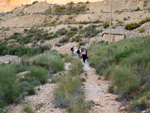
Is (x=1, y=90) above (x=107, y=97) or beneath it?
above

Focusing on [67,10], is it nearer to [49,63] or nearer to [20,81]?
[49,63]

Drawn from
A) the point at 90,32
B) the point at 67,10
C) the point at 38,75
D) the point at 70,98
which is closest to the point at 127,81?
the point at 70,98

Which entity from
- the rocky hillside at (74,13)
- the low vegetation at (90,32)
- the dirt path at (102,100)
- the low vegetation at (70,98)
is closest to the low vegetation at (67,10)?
the rocky hillside at (74,13)

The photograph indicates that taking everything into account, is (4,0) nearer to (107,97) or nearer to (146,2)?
(146,2)

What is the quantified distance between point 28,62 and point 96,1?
6253 centimetres

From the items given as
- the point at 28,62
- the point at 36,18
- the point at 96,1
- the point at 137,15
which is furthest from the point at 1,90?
the point at 96,1

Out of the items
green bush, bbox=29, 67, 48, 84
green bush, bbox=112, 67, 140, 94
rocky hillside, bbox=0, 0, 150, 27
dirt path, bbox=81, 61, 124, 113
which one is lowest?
dirt path, bbox=81, 61, 124, 113

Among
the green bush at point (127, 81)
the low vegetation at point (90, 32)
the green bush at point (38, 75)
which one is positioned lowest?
the green bush at point (38, 75)

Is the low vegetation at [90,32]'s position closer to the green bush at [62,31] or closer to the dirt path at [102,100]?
the green bush at [62,31]

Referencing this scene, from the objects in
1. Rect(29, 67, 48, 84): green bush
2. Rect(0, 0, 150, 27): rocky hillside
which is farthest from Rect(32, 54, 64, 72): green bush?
Rect(0, 0, 150, 27): rocky hillside

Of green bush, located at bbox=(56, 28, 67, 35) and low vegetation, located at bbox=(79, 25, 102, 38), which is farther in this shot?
green bush, located at bbox=(56, 28, 67, 35)

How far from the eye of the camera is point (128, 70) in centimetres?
623

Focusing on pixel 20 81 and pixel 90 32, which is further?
pixel 90 32

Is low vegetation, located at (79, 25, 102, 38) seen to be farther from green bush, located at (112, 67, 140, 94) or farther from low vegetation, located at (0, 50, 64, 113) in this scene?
green bush, located at (112, 67, 140, 94)
